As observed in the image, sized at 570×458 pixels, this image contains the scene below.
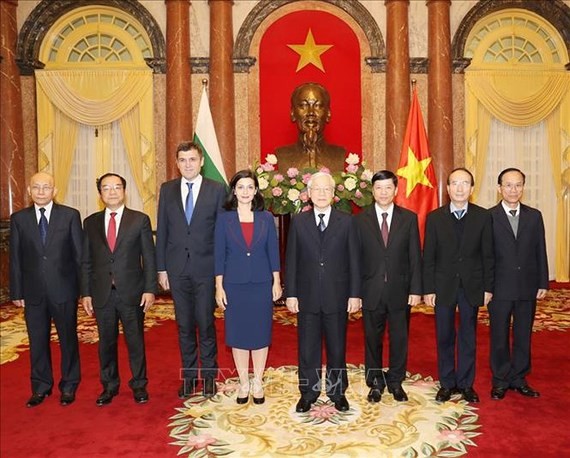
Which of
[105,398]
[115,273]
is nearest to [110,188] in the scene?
[115,273]

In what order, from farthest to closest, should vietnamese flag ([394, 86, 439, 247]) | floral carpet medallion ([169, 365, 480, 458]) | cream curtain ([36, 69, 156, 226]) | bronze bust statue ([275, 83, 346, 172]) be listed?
cream curtain ([36, 69, 156, 226]) → bronze bust statue ([275, 83, 346, 172]) → vietnamese flag ([394, 86, 439, 247]) → floral carpet medallion ([169, 365, 480, 458])

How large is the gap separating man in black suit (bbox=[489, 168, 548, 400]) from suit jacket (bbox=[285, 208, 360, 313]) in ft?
3.26

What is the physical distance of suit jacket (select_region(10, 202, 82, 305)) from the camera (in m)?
3.83

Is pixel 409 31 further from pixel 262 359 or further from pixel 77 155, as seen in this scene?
pixel 262 359

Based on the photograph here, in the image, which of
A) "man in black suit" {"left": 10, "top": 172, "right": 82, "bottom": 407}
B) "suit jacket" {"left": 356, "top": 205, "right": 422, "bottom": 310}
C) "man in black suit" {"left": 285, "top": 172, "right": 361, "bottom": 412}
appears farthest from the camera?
"man in black suit" {"left": 10, "top": 172, "right": 82, "bottom": 407}

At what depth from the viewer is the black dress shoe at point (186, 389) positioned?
13.3 ft

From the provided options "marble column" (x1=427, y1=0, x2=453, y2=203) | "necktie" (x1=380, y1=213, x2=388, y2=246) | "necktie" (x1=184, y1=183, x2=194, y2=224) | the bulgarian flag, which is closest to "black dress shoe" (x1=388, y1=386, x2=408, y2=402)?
"necktie" (x1=380, y1=213, x2=388, y2=246)

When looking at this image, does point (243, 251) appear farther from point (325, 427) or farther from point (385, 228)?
point (325, 427)

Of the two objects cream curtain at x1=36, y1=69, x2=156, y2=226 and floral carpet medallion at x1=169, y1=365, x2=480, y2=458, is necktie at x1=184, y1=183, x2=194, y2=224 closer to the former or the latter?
floral carpet medallion at x1=169, y1=365, x2=480, y2=458

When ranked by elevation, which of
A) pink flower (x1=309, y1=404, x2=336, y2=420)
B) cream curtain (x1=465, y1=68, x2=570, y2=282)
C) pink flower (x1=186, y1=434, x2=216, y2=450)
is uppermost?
cream curtain (x1=465, y1=68, x2=570, y2=282)

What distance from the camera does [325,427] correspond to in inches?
138

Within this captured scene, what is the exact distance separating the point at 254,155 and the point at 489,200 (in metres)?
3.62

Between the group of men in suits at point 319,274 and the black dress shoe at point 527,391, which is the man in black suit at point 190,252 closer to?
the group of men in suits at point 319,274

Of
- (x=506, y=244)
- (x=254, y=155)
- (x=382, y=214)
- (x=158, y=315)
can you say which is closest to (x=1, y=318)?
(x=158, y=315)
